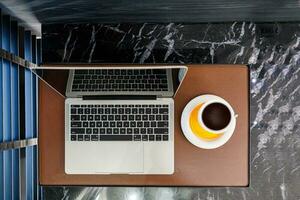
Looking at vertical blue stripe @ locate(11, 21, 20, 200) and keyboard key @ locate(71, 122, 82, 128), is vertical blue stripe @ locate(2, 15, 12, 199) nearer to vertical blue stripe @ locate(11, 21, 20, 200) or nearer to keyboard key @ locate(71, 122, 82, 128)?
vertical blue stripe @ locate(11, 21, 20, 200)

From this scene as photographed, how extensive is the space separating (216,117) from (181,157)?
0.22 m

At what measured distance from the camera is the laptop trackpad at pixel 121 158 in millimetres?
1434

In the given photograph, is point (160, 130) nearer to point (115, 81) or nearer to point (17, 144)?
point (115, 81)

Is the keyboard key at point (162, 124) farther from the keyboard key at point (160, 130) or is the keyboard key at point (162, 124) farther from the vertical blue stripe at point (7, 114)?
the vertical blue stripe at point (7, 114)

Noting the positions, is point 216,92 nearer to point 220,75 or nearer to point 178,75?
point 220,75

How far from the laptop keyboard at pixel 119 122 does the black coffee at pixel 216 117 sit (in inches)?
6.8

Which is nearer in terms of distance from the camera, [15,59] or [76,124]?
[76,124]

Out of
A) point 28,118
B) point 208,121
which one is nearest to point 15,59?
point 28,118

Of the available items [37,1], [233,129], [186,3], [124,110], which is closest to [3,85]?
[37,1]

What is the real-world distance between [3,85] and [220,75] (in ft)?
3.25

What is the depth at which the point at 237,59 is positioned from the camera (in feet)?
5.94

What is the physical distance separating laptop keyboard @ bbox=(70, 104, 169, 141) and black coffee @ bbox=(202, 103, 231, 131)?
0.57ft

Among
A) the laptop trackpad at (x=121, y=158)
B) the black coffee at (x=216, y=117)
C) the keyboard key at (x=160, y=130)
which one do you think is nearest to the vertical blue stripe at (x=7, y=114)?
the laptop trackpad at (x=121, y=158)

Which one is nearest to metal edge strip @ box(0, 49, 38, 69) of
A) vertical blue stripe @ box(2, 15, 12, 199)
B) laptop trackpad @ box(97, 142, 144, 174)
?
vertical blue stripe @ box(2, 15, 12, 199)
